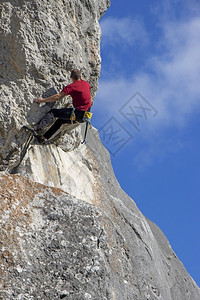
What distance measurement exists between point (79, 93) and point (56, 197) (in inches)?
105

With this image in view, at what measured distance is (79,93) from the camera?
1205cm

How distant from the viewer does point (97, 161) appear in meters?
16.1

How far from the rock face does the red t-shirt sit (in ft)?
1.61

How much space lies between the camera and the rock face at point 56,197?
10188 millimetres

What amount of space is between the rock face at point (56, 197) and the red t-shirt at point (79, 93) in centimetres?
49

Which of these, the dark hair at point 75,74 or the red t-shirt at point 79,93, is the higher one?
the dark hair at point 75,74

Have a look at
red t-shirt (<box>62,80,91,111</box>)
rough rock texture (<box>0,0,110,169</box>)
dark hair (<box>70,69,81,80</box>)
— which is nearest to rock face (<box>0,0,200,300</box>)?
rough rock texture (<box>0,0,110,169</box>)

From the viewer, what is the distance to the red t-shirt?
39.0ft

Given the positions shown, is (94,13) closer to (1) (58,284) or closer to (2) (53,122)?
(2) (53,122)

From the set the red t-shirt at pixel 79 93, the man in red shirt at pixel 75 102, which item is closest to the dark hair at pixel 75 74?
the man in red shirt at pixel 75 102

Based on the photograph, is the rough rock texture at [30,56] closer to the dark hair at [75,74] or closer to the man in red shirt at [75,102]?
the man in red shirt at [75,102]

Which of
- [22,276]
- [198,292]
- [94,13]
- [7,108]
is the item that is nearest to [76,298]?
[22,276]

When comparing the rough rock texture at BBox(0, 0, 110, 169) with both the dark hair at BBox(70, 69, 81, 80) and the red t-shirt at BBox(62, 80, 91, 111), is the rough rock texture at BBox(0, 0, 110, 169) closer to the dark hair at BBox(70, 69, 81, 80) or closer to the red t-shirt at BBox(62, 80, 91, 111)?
the dark hair at BBox(70, 69, 81, 80)

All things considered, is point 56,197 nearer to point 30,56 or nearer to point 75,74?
point 75,74
